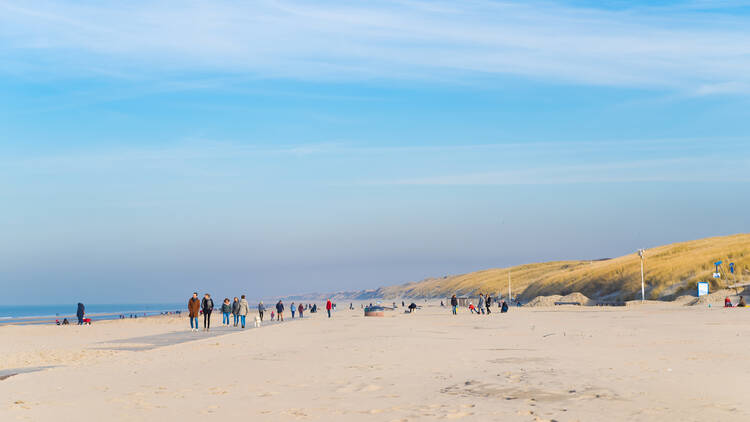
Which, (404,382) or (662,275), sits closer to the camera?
(404,382)

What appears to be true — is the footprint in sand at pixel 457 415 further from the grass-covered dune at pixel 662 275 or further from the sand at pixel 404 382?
the grass-covered dune at pixel 662 275

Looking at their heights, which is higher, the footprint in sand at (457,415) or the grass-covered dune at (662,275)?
the grass-covered dune at (662,275)

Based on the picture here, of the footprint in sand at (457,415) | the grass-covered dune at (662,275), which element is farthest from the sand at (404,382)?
the grass-covered dune at (662,275)

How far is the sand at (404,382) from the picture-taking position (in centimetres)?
1003

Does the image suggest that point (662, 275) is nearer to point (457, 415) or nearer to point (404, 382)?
point (404, 382)

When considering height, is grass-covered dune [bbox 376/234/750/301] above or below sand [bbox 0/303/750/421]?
above

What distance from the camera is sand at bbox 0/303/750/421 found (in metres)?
10.0

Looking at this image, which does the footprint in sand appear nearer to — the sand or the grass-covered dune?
the sand

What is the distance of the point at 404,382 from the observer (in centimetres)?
1311

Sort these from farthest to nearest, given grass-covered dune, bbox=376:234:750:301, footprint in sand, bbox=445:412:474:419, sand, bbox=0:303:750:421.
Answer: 1. grass-covered dune, bbox=376:234:750:301
2. sand, bbox=0:303:750:421
3. footprint in sand, bbox=445:412:474:419

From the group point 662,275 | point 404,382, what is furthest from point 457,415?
point 662,275

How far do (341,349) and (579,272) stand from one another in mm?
93794

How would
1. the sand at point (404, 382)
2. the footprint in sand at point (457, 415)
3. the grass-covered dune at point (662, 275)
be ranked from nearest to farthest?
the footprint in sand at point (457, 415) → the sand at point (404, 382) → the grass-covered dune at point (662, 275)

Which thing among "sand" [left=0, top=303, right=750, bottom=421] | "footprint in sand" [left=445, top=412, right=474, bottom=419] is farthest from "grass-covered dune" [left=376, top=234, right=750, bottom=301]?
"footprint in sand" [left=445, top=412, right=474, bottom=419]
